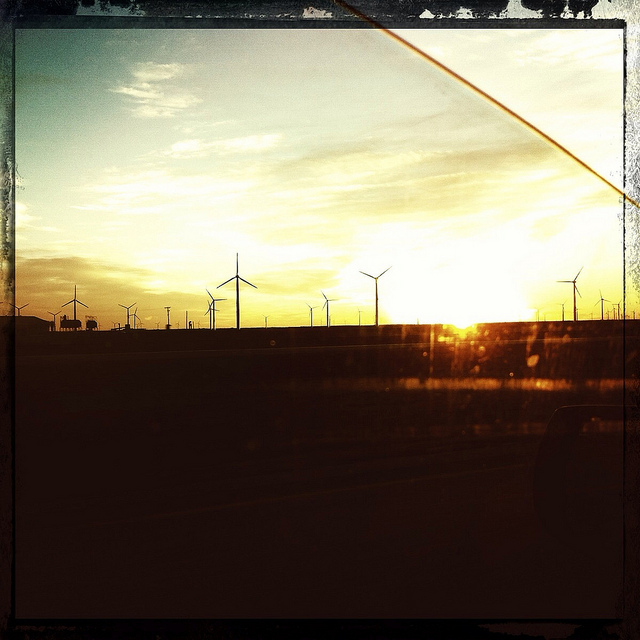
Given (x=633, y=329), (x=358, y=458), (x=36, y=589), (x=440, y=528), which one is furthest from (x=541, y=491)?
(x=358, y=458)

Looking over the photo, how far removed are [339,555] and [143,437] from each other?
8.29 metres

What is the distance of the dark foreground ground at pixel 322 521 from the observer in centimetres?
458

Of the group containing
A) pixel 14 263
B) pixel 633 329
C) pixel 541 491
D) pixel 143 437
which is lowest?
pixel 143 437

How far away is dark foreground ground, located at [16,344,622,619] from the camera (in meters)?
4.58

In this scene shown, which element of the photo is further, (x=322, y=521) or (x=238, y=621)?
(x=322, y=521)

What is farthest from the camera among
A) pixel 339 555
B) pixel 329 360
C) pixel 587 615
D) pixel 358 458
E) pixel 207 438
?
pixel 329 360

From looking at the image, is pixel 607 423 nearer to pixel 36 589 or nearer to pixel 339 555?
pixel 339 555

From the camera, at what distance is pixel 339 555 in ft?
18.7

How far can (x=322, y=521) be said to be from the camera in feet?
22.3

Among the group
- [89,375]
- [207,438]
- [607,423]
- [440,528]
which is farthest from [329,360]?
[607,423]

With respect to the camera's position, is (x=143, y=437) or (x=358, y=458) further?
(x=143, y=437)

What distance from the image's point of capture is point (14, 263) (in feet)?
12.0

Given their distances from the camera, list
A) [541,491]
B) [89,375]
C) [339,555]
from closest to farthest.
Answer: [541,491], [339,555], [89,375]

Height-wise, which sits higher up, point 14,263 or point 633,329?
point 14,263
